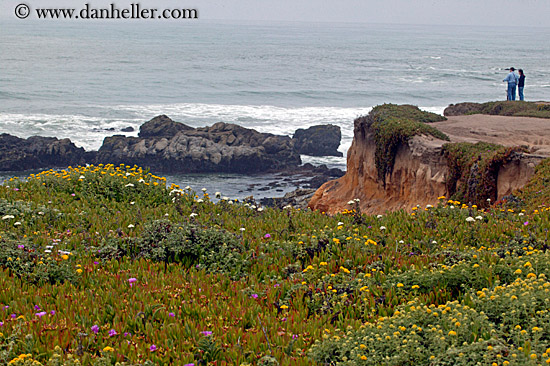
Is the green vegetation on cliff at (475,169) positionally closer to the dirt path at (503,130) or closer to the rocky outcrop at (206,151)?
the dirt path at (503,130)

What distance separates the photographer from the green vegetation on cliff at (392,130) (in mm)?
16969

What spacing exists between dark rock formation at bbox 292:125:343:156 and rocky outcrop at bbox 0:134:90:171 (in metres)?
15.0

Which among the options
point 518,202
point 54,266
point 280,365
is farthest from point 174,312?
point 518,202

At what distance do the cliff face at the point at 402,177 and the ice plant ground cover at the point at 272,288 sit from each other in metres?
3.48

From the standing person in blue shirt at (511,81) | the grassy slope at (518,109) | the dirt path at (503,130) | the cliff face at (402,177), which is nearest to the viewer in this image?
the cliff face at (402,177)

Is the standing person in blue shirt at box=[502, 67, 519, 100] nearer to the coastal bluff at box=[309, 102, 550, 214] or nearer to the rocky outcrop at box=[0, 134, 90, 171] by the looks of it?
the coastal bluff at box=[309, 102, 550, 214]

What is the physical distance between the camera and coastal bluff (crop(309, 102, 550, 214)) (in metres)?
13.4

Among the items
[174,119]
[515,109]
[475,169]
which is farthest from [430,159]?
[174,119]

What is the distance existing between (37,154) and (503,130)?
1126 inches

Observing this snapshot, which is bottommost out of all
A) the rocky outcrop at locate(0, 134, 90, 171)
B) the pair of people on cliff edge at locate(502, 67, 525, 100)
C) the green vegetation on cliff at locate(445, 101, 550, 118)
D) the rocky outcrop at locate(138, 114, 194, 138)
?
the rocky outcrop at locate(0, 134, 90, 171)

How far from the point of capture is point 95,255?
726cm

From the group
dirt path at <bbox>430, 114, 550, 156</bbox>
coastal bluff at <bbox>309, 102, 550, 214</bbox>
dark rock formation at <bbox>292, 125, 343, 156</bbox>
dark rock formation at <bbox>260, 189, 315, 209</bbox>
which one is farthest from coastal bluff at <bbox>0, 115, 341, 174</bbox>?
dirt path at <bbox>430, 114, 550, 156</bbox>

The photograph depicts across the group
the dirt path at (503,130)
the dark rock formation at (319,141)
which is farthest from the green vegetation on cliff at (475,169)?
the dark rock formation at (319,141)

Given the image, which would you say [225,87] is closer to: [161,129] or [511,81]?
[161,129]
